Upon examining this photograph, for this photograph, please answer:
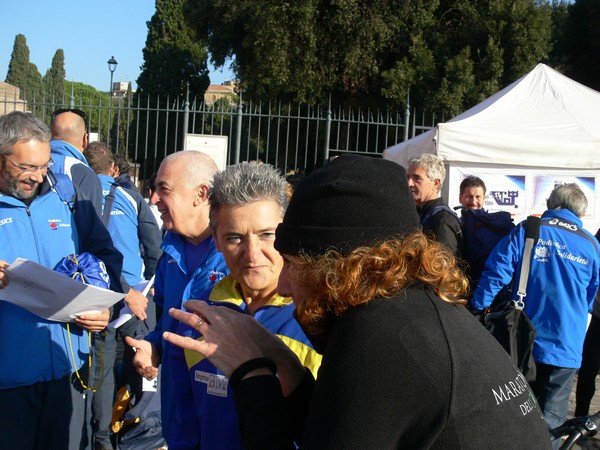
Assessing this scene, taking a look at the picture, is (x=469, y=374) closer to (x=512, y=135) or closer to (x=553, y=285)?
(x=553, y=285)

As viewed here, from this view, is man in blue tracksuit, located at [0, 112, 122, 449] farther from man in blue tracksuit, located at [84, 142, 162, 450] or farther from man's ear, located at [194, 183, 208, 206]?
man in blue tracksuit, located at [84, 142, 162, 450]

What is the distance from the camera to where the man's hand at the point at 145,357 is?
8.04ft

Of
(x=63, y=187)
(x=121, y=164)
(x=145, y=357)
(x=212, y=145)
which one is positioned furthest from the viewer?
(x=212, y=145)

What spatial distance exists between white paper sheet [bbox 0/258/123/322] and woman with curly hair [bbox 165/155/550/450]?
147 cm

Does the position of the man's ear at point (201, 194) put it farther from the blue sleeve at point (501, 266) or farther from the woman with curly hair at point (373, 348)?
the blue sleeve at point (501, 266)

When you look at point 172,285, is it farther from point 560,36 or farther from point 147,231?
point 560,36

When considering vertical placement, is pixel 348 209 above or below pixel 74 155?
Result: below

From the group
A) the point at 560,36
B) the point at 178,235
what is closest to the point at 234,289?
the point at 178,235

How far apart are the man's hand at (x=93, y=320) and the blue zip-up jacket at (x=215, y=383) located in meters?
1.01

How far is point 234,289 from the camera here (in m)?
2.01

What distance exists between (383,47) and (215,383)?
641 inches

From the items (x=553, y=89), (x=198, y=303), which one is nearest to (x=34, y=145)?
(x=198, y=303)

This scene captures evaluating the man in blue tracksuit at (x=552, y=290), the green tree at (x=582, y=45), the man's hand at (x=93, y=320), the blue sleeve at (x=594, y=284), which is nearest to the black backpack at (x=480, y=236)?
the man in blue tracksuit at (x=552, y=290)

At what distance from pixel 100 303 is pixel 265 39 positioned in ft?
46.6
